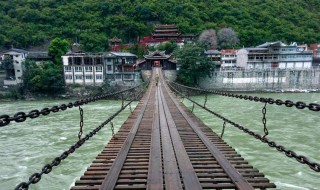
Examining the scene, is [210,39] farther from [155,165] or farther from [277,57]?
[155,165]

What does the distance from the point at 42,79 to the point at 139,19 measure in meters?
38.9

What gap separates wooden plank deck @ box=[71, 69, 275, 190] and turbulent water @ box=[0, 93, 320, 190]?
7.00 metres

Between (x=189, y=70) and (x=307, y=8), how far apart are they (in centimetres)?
6678

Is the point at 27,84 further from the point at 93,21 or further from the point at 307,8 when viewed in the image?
the point at 307,8

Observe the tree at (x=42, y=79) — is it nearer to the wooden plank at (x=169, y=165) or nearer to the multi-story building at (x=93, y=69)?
the multi-story building at (x=93, y=69)

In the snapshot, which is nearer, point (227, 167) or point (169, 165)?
point (227, 167)

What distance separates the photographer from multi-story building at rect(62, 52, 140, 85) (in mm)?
38531

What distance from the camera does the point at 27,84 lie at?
3834cm

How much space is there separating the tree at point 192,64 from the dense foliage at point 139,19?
69.5 ft

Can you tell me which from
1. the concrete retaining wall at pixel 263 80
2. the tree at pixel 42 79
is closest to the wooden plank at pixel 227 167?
the tree at pixel 42 79

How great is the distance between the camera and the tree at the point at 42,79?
37.2m

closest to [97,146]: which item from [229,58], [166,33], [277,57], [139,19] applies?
[229,58]

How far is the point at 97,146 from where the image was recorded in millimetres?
15727

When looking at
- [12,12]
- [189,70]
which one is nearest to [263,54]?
[189,70]
